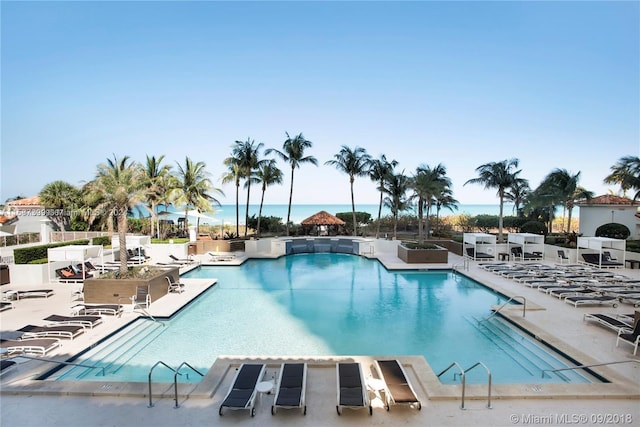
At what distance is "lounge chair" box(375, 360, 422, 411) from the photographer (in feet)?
15.1

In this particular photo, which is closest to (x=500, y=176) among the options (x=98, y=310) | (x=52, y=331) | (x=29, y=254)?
(x=98, y=310)

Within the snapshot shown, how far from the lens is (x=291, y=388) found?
193 inches

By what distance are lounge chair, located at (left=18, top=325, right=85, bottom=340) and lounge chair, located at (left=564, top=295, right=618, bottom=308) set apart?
13488 mm

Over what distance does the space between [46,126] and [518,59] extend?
28.3 m


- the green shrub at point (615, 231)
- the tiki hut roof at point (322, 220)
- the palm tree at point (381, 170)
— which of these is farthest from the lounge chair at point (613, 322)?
the tiki hut roof at point (322, 220)

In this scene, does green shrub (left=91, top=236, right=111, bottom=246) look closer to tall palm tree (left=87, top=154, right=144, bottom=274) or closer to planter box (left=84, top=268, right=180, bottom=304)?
tall palm tree (left=87, top=154, right=144, bottom=274)

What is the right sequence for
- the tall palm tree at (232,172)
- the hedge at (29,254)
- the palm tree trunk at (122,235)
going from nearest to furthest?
1. the palm tree trunk at (122,235)
2. the hedge at (29,254)
3. the tall palm tree at (232,172)

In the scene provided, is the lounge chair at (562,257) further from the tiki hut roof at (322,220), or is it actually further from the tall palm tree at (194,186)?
the tall palm tree at (194,186)

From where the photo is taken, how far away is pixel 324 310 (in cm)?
1058

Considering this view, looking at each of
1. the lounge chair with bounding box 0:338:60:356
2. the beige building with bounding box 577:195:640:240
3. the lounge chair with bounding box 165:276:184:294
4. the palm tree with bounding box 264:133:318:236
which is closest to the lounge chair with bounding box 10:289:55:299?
the lounge chair with bounding box 165:276:184:294

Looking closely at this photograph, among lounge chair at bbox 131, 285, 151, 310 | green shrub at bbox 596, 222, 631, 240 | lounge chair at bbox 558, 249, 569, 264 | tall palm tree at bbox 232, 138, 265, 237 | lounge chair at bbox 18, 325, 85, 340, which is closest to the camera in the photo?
lounge chair at bbox 18, 325, 85, 340

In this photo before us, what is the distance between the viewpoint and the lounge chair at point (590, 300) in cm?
979

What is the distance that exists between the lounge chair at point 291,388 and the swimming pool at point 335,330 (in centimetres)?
189

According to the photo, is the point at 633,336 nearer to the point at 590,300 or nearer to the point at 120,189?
the point at 590,300
